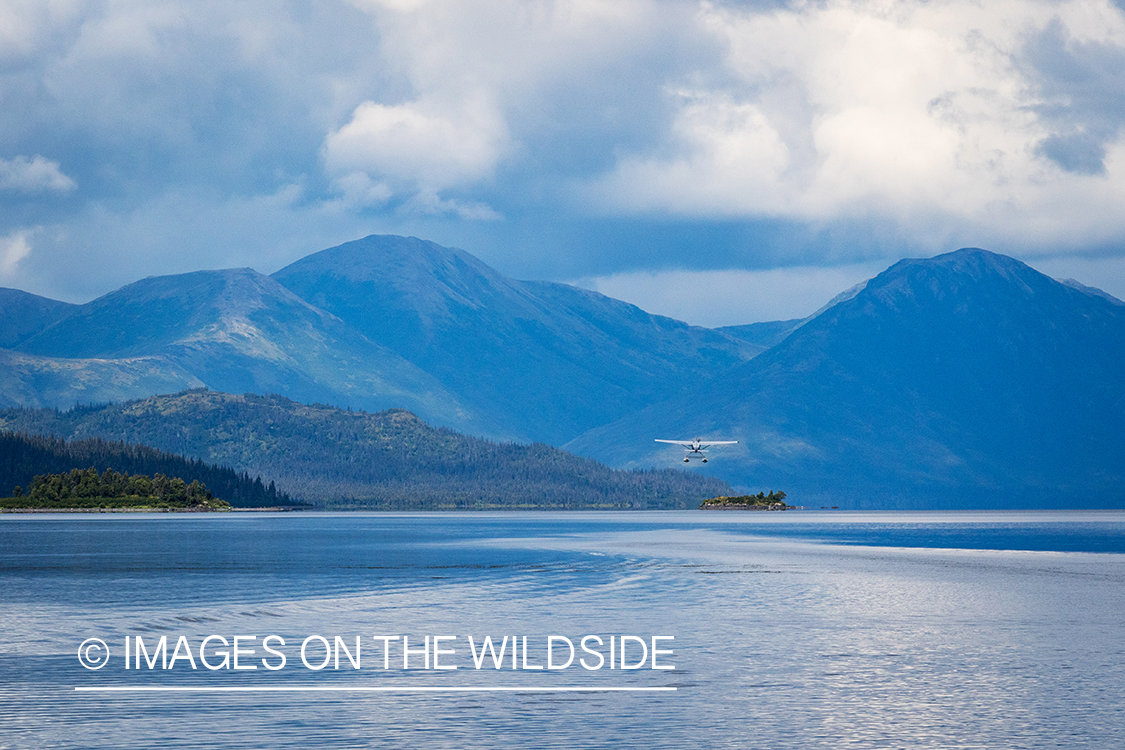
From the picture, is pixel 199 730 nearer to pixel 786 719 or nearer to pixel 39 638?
pixel 786 719

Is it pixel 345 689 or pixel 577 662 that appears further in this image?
pixel 577 662

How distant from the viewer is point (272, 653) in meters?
60.2

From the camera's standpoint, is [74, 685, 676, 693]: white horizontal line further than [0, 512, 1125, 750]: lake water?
Yes

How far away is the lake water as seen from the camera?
4322cm

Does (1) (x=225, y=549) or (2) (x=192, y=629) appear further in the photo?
(1) (x=225, y=549)

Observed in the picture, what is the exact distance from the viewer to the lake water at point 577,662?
43.2 meters

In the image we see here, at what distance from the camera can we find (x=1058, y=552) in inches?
6599

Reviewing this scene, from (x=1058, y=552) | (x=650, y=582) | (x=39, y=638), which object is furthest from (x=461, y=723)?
(x=1058, y=552)

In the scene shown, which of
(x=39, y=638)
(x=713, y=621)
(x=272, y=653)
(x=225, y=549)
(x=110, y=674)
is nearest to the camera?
(x=110, y=674)

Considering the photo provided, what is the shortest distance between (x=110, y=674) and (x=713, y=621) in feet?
113

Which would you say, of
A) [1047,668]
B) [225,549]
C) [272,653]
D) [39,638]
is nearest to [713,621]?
[1047,668]

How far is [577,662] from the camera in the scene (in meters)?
57.3

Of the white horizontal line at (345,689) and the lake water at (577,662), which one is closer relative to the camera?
the lake water at (577,662)

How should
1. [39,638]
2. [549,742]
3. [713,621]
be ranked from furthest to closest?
[713,621], [39,638], [549,742]
